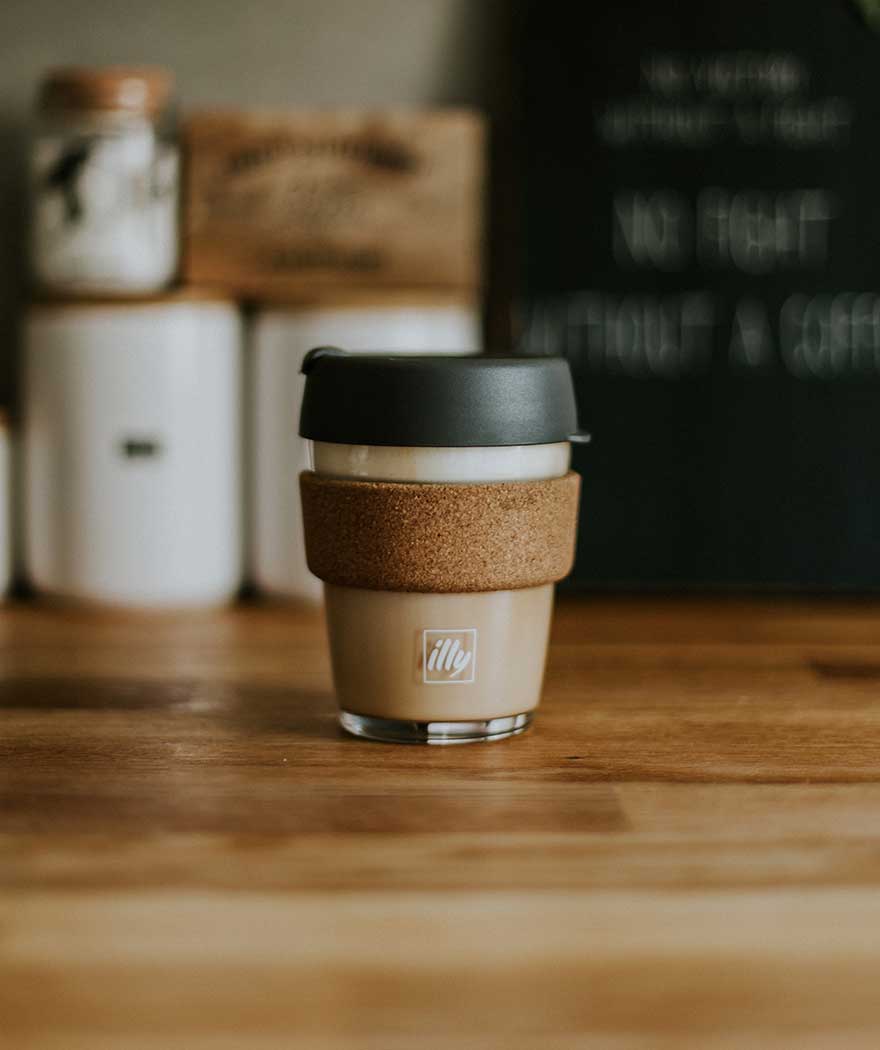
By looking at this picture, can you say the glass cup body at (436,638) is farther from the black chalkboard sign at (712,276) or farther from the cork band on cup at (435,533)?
the black chalkboard sign at (712,276)

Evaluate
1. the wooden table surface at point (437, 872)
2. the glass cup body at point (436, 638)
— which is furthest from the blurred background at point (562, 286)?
the glass cup body at point (436, 638)

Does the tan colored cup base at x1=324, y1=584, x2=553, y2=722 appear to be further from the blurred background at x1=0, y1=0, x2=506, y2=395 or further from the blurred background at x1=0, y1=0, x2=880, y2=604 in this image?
the blurred background at x1=0, y1=0, x2=506, y2=395

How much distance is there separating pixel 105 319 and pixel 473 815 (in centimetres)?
75

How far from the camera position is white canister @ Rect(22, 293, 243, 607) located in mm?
1300

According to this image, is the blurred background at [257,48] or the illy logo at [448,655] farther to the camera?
the blurred background at [257,48]

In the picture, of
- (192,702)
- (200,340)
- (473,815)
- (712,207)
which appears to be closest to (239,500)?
(200,340)

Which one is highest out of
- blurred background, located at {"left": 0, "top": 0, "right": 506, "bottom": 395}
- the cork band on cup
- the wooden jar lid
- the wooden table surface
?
blurred background, located at {"left": 0, "top": 0, "right": 506, "bottom": 395}

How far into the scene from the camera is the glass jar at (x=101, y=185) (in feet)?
4.33

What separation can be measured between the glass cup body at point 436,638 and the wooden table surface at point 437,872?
2cm

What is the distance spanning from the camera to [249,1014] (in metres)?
0.53

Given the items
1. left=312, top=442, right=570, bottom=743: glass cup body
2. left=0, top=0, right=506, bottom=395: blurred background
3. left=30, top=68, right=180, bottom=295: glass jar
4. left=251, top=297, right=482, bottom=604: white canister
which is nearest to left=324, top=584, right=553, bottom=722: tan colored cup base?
left=312, top=442, right=570, bottom=743: glass cup body

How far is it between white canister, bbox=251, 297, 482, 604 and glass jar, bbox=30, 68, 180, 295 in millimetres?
136

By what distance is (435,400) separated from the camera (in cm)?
75

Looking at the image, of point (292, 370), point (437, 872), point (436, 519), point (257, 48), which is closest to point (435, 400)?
point (436, 519)
